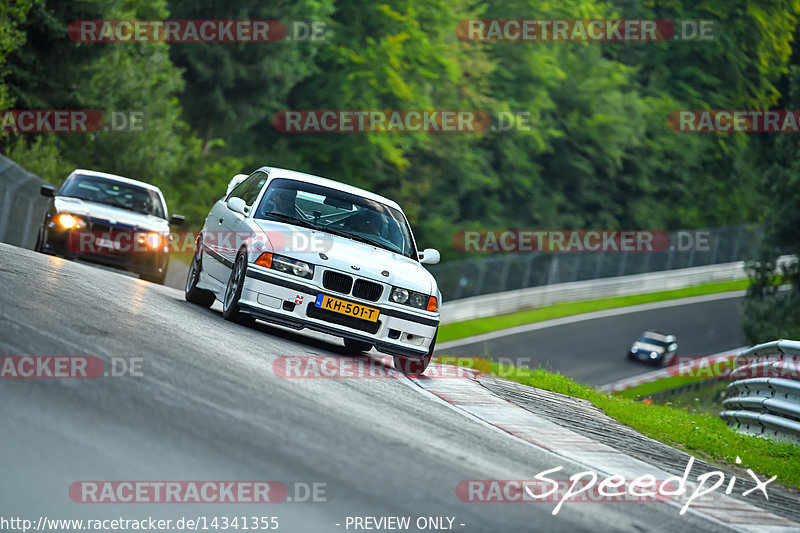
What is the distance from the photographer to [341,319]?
10.5 meters

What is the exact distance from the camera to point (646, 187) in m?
68.2

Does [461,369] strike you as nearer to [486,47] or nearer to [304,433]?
[304,433]

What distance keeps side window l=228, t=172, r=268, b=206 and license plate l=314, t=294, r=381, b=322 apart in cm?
217

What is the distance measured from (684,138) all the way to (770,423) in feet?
199

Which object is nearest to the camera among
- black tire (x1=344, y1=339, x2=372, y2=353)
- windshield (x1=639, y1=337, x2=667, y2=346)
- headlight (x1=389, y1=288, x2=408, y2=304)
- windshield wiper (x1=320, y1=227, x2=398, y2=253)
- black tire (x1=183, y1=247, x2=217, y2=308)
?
headlight (x1=389, y1=288, x2=408, y2=304)

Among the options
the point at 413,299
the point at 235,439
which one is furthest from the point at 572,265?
the point at 235,439

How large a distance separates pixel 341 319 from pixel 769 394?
208 inches

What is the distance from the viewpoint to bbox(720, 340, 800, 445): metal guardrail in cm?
1161

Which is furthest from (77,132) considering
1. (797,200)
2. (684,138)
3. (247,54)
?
(684,138)

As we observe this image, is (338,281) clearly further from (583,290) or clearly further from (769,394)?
(583,290)
